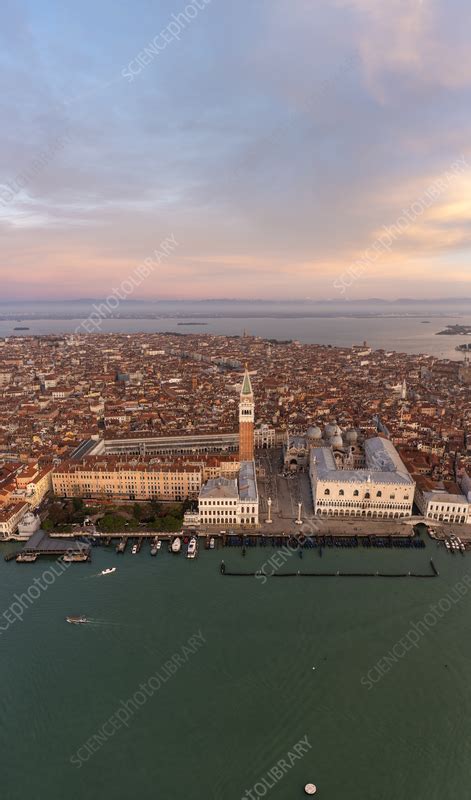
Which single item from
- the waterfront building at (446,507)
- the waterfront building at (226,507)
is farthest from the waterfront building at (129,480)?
the waterfront building at (446,507)

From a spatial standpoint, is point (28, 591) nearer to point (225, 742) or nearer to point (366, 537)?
point (225, 742)

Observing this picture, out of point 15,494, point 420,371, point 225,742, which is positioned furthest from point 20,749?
point 420,371

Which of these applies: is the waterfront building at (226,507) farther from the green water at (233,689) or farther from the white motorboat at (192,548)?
the green water at (233,689)

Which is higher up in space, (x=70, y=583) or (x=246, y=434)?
(x=246, y=434)

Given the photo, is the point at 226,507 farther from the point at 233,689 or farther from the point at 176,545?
the point at 233,689

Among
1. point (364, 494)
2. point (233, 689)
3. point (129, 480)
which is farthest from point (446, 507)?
point (129, 480)

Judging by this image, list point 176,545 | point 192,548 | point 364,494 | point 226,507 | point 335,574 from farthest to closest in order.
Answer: point 364,494 < point 226,507 < point 176,545 < point 192,548 < point 335,574
